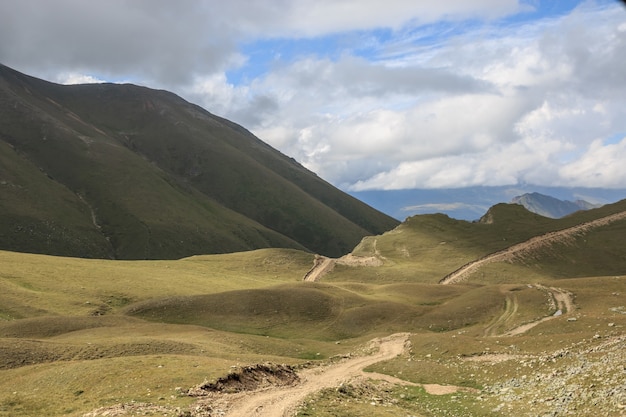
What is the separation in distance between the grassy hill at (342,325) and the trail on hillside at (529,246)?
6.75 feet

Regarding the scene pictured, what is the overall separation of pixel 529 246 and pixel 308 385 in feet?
385

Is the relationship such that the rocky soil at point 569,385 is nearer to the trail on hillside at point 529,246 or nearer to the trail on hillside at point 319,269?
the trail on hillside at point 529,246

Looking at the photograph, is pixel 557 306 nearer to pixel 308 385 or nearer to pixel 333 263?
pixel 308 385

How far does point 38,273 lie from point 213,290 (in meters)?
34.6

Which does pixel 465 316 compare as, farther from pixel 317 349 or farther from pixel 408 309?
pixel 317 349

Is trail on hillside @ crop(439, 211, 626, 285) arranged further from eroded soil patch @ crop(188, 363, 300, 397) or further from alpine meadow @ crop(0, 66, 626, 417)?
eroded soil patch @ crop(188, 363, 300, 397)

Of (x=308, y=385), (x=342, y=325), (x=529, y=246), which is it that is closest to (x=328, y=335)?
(x=342, y=325)

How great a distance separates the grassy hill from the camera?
32500mm

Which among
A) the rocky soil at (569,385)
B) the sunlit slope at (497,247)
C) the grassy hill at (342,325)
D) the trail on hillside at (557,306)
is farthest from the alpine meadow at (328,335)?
the sunlit slope at (497,247)

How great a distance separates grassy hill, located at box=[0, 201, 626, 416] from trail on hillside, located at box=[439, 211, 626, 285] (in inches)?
81.0

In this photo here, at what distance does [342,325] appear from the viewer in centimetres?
7494

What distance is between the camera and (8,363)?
43.1 m

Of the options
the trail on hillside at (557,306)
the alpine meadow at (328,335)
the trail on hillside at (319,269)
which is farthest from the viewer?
the trail on hillside at (319,269)

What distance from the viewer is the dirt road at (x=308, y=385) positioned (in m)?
28.8
